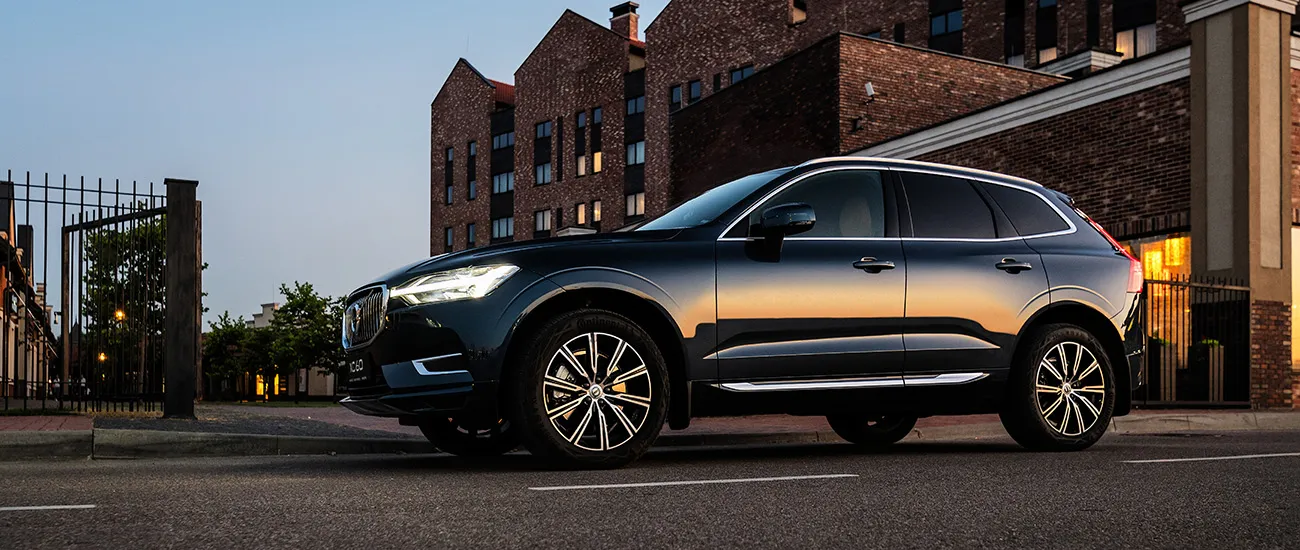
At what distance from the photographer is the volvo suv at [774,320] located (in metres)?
6.64

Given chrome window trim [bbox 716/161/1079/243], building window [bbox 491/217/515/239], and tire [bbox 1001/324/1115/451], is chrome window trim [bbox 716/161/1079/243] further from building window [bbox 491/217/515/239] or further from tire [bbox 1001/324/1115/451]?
building window [bbox 491/217/515/239]

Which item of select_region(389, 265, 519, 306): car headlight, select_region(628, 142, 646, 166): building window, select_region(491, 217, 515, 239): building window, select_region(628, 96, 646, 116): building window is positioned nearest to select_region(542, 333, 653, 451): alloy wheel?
select_region(389, 265, 519, 306): car headlight

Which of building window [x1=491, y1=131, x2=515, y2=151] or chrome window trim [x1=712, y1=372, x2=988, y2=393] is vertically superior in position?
building window [x1=491, y1=131, x2=515, y2=151]

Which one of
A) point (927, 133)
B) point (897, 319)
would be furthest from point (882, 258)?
point (927, 133)

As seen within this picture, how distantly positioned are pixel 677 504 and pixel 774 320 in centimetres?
220

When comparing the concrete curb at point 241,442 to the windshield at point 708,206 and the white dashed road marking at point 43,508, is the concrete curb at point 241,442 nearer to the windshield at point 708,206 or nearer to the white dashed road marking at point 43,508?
the windshield at point 708,206

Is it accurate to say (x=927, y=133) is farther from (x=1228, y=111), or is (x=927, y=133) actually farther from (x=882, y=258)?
(x=882, y=258)

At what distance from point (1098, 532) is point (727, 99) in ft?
80.3

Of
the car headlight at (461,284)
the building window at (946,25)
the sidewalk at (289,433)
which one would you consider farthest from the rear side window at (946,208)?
the building window at (946,25)

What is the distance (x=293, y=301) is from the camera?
57656 mm

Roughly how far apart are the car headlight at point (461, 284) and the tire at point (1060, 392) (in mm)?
3395

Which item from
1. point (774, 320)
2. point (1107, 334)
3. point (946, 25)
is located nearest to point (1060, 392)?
point (1107, 334)

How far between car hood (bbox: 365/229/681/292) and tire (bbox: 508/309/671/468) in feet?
1.23

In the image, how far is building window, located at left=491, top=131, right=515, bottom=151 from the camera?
2478 inches
